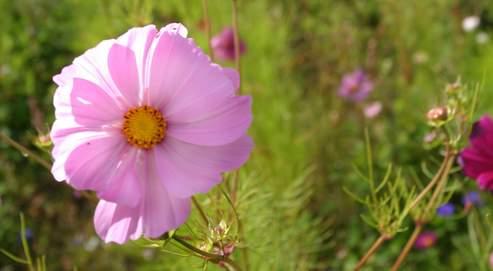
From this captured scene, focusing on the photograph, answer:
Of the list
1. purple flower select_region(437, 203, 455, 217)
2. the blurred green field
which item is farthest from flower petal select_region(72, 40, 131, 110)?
purple flower select_region(437, 203, 455, 217)

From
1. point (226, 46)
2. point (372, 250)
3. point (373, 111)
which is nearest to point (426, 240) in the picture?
point (373, 111)

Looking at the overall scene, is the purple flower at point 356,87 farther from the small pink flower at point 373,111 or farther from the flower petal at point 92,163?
the flower petal at point 92,163

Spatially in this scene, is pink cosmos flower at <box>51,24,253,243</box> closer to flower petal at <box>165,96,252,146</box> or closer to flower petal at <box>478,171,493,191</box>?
flower petal at <box>165,96,252,146</box>

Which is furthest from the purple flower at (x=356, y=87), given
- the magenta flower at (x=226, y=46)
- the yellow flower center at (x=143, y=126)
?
the yellow flower center at (x=143, y=126)

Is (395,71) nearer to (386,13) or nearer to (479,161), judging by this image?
(386,13)

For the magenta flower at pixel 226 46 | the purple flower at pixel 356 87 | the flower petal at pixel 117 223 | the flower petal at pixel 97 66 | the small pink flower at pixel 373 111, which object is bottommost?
the flower petal at pixel 117 223

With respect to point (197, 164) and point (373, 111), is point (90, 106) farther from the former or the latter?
point (373, 111)

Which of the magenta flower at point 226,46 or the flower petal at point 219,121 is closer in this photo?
the flower petal at point 219,121
